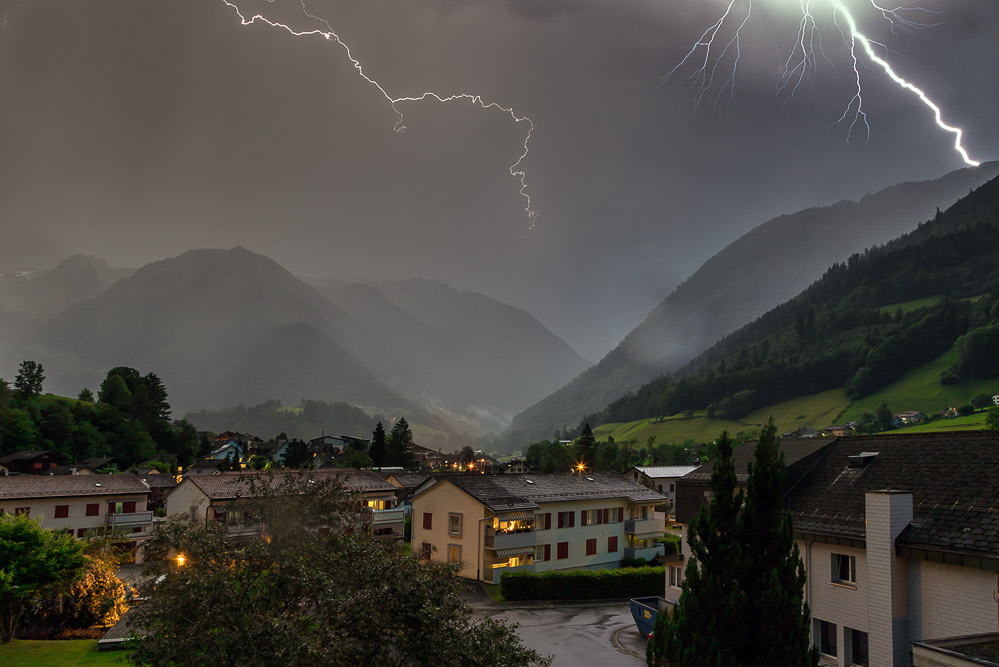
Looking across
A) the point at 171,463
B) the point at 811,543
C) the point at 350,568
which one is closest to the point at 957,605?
the point at 811,543

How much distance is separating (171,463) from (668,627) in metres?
117

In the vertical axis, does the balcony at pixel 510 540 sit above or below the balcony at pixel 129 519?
above

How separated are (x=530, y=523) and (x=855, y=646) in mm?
27849

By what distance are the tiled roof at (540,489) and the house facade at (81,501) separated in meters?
30.5

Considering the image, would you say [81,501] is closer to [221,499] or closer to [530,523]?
[221,499]

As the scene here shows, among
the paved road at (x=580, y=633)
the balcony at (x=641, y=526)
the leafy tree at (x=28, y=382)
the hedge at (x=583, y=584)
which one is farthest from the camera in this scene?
the leafy tree at (x=28, y=382)

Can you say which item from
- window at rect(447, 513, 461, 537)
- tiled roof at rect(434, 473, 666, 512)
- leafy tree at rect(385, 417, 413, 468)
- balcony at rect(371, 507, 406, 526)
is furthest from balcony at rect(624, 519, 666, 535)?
leafy tree at rect(385, 417, 413, 468)

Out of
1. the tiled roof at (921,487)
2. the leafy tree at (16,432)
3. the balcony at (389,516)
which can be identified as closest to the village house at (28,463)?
the leafy tree at (16,432)

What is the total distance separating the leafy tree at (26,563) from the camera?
25.7 meters

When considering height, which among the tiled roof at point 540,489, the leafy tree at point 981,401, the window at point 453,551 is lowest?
the window at point 453,551

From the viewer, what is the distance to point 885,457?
24.6m

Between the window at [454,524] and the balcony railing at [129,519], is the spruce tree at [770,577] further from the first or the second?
the balcony railing at [129,519]

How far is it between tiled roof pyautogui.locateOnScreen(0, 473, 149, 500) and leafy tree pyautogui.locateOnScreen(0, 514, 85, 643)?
100 ft

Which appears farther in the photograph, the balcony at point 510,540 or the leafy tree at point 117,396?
the leafy tree at point 117,396
